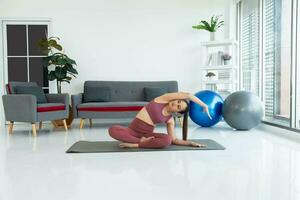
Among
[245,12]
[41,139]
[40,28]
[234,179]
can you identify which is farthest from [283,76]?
[40,28]

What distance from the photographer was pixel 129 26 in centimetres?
648

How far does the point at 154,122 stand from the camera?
3.45 m

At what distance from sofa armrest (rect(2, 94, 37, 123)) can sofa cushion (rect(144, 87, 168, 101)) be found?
211 cm

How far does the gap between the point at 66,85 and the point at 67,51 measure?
706mm

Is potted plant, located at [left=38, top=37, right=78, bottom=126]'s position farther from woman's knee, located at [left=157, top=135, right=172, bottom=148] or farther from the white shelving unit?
woman's knee, located at [left=157, top=135, right=172, bottom=148]

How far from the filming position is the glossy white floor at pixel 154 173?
1964 mm

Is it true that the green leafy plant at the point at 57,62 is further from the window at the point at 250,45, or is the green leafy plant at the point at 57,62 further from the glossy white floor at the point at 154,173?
the window at the point at 250,45

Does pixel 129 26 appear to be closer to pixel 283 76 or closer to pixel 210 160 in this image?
pixel 283 76

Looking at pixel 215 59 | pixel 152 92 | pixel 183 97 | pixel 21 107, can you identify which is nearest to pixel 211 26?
pixel 215 59

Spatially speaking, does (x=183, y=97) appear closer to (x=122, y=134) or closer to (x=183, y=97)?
(x=183, y=97)

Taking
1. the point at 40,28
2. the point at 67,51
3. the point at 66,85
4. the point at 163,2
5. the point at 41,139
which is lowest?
the point at 41,139

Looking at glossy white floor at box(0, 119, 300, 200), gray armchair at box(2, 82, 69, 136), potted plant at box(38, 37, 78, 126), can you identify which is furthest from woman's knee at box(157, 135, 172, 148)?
potted plant at box(38, 37, 78, 126)

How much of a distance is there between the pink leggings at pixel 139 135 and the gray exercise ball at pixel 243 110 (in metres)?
1.84

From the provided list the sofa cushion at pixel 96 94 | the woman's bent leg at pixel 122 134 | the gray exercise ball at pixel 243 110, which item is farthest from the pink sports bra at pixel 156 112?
the sofa cushion at pixel 96 94
